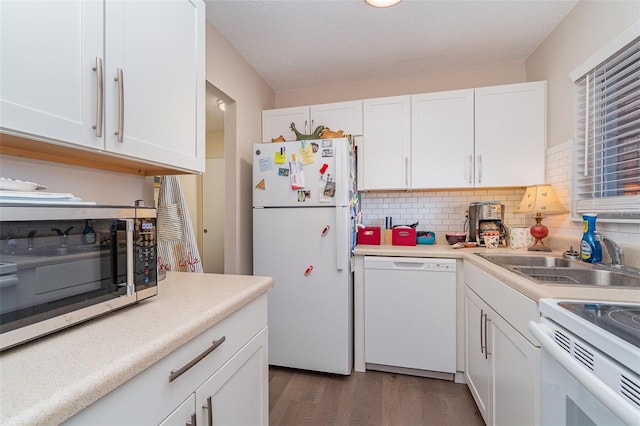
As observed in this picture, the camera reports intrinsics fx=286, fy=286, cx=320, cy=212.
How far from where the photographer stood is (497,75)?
8.21 feet

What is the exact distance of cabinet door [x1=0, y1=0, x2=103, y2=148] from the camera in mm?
659

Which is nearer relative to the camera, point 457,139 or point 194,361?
point 194,361

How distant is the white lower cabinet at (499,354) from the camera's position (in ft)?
3.59

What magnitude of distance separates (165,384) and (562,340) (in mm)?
1093

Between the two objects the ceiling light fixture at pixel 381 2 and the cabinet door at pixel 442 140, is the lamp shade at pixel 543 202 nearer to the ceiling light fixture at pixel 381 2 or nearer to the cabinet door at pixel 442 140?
the cabinet door at pixel 442 140

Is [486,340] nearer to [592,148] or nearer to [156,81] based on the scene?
[592,148]

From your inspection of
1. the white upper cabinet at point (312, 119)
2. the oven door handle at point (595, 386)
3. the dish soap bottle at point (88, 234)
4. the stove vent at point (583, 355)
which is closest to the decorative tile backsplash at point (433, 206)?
the white upper cabinet at point (312, 119)

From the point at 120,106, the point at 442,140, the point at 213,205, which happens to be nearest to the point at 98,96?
the point at 120,106

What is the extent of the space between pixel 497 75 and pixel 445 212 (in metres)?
1.27

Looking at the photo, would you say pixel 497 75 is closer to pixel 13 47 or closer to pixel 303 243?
pixel 303 243

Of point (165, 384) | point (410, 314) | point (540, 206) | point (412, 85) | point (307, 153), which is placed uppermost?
point (412, 85)

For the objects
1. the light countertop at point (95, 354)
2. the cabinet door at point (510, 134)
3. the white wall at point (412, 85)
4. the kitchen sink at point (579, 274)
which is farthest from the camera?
the white wall at point (412, 85)

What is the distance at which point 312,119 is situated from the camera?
257 cm

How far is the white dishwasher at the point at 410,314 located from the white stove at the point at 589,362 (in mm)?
1032
